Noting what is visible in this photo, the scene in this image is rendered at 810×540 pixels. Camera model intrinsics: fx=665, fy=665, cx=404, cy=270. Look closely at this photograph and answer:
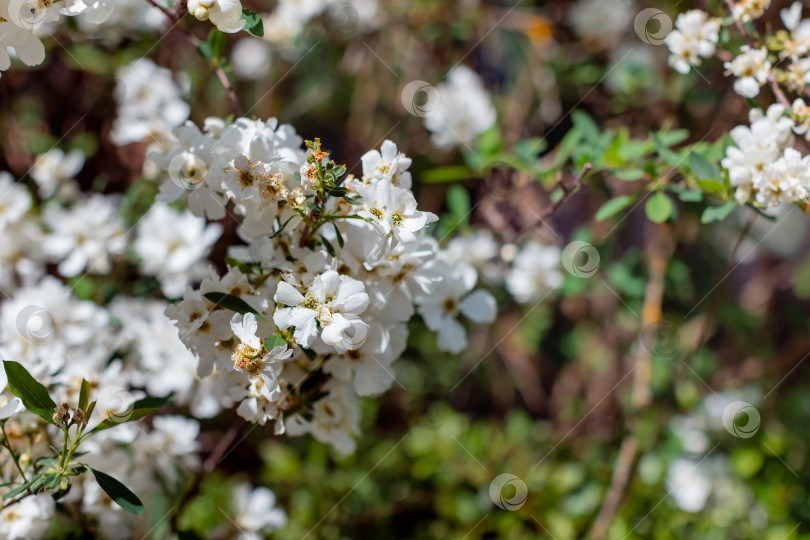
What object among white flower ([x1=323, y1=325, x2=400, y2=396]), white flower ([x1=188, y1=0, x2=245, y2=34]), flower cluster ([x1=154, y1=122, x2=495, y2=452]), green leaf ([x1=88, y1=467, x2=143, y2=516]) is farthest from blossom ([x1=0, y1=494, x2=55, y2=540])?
white flower ([x1=188, y1=0, x2=245, y2=34])

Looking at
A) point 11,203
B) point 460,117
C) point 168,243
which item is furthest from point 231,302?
point 460,117

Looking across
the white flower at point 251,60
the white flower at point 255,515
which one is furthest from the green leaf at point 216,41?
the white flower at point 251,60

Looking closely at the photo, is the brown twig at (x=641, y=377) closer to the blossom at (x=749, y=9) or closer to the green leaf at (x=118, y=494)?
the blossom at (x=749, y=9)

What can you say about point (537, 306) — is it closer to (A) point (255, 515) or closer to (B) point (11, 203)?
(A) point (255, 515)

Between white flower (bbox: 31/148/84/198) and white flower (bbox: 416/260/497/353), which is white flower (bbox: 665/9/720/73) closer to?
white flower (bbox: 416/260/497/353)

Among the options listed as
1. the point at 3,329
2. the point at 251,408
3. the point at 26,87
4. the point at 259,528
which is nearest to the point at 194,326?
the point at 251,408

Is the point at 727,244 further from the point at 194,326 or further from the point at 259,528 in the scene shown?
the point at 194,326
